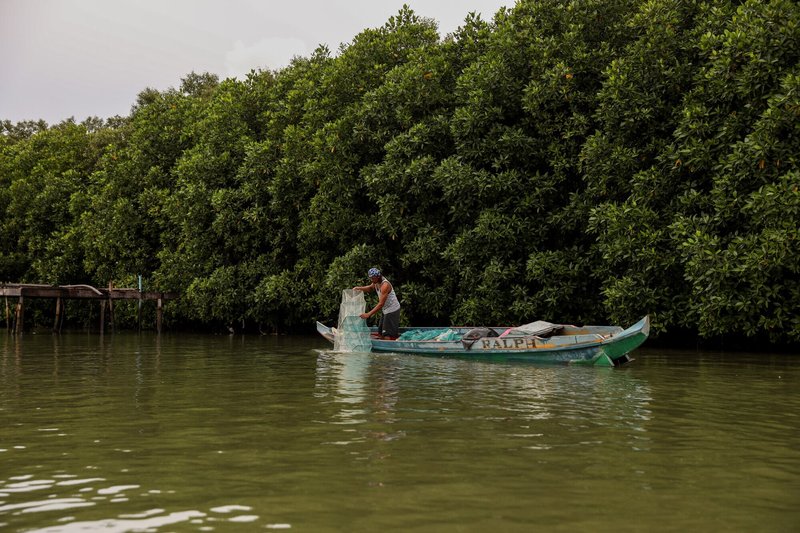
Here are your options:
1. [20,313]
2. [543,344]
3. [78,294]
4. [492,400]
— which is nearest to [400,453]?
[492,400]

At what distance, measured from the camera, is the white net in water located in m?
17.7

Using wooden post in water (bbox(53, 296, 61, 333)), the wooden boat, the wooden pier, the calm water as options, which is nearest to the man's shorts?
the wooden boat

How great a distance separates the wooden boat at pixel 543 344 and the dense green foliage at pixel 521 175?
4.27m

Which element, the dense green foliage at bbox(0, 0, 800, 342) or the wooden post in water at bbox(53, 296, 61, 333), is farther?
the wooden post in water at bbox(53, 296, 61, 333)

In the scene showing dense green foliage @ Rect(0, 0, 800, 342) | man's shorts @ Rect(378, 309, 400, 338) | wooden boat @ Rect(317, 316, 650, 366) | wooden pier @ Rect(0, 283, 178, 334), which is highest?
dense green foliage @ Rect(0, 0, 800, 342)

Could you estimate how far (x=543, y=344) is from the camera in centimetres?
1473

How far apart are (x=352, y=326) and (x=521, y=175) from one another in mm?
7009

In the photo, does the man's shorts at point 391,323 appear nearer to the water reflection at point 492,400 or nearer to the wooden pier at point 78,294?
the water reflection at point 492,400

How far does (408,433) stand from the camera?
24.1ft

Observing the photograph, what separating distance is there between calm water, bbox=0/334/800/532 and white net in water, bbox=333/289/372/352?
5144mm

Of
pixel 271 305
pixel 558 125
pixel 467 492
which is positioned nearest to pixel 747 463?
pixel 467 492

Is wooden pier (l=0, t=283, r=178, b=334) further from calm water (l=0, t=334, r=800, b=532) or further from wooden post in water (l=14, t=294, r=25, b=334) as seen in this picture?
calm water (l=0, t=334, r=800, b=532)

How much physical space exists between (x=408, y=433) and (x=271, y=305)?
2147 centimetres

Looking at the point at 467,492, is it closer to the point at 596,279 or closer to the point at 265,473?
the point at 265,473
